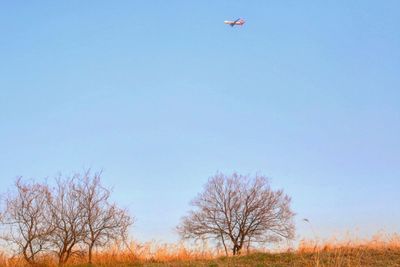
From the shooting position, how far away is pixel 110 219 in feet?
71.1

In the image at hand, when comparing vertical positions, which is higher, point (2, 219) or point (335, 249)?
point (2, 219)

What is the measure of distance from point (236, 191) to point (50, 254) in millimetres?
22893

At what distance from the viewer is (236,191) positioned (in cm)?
4144

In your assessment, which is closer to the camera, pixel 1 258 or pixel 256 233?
pixel 1 258

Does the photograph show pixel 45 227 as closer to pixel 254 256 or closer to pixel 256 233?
pixel 254 256

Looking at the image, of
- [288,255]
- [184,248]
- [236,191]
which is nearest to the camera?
[288,255]

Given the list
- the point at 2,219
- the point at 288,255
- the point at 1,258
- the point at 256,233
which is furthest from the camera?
the point at 256,233

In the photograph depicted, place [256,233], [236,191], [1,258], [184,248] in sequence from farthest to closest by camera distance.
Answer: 1. [236,191]
2. [256,233]
3. [1,258]
4. [184,248]

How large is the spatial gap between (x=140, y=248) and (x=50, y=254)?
3.92 meters

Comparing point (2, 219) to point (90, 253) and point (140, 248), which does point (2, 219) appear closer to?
point (90, 253)

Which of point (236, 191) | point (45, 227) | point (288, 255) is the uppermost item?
point (236, 191)

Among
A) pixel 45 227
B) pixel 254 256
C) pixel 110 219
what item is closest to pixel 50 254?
Result: pixel 45 227

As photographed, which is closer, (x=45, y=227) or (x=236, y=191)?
(x=45, y=227)

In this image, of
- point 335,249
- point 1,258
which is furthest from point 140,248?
point 335,249
